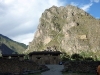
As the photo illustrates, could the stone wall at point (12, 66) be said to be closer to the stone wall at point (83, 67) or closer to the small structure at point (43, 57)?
the stone wall at point (83, 67)

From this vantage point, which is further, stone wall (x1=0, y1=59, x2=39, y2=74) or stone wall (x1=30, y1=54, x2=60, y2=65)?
stone wall (x1=30, y1=54, x2=60, y2=65)

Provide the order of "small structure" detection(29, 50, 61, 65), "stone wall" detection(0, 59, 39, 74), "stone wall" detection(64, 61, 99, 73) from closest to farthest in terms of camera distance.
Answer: "stone wall" detection(0, 59, 39, 74), "stone wall" detection(64, 61, 99, 73), "small structure" detection(29, 50, 61, 65)

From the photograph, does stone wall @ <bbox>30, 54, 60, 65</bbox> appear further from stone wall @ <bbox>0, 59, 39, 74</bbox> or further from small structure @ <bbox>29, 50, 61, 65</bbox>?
stone wall @ <bbox>0, 59, 39, 74</bbox>

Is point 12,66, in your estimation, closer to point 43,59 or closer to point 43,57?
Result: point 43,59

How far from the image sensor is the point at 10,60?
3238 cm

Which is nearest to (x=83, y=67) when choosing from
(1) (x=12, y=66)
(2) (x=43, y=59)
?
(1) (x=12, y=66)

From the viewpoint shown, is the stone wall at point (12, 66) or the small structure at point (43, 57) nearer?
the stone wall at point (12, 66)

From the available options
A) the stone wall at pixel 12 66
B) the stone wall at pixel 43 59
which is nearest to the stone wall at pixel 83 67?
the stone wall at pixel 12 66

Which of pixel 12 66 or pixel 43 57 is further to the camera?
pixel 43 57

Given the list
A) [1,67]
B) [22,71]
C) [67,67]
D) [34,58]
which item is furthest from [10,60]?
[34,58]

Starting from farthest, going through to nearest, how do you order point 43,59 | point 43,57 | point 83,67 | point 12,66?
point 43,57 < point 43,59 < point 83,67 < point 12,66

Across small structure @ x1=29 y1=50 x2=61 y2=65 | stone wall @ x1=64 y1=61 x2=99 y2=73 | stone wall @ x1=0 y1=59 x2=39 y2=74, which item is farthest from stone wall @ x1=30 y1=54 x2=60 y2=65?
stone wall @ x1=0 y1=59 x2=39 y2=74

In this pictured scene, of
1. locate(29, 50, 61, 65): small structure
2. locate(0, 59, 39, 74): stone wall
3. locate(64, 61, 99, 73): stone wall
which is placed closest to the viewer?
locate(0, 59, 39, 74): stone wall

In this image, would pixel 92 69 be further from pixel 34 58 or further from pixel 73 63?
pixel 34 58
